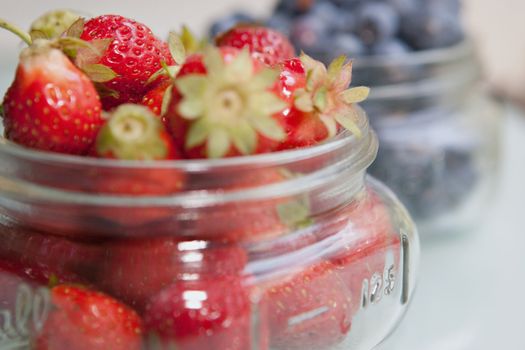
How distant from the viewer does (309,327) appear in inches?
18.1

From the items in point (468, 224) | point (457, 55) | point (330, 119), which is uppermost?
point (330, 119)

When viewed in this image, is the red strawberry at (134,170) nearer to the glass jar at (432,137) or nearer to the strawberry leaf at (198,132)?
the strawberry leaf at (198,132)

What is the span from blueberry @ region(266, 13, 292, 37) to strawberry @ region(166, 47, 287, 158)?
1.93 feet

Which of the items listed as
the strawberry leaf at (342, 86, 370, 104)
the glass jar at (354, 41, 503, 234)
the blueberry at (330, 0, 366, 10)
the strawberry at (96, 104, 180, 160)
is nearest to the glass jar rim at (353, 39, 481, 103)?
the glass jar at (354, 41, 503, 234)

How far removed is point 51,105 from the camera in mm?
441

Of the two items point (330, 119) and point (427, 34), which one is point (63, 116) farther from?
point (427, 34)

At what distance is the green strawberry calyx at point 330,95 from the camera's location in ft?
1.56

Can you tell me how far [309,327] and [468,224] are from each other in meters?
→ 0.57

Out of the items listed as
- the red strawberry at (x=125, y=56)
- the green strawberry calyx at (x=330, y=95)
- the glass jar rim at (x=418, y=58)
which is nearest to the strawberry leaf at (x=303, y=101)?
the green strawberry calyx at (x=330, y=95)

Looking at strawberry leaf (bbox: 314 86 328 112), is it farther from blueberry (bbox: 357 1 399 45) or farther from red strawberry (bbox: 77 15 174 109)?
blueberry (bbox: 357 1 399 45)

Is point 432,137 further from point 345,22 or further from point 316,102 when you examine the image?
point 316,102

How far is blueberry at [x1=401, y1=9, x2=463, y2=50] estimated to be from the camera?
0.98 metres

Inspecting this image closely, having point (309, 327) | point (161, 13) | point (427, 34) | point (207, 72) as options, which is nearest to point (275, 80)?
point (207, 72)

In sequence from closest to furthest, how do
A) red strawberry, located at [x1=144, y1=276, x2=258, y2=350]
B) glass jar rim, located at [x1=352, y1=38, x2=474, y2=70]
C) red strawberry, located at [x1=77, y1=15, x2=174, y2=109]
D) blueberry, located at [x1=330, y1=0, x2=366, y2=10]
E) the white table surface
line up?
red strawberry, located at [x1=144, y1=276, x2=258, y2=350] → red strawberry, located at [x1=77, y1=15, x2=174, y2=109] → the white table surface → glass jar rim, located at [x1=352, y1=38, x2=474, y2=70] → blueberry, located at [x1=330, y1=0, x2=366, y2=10]
